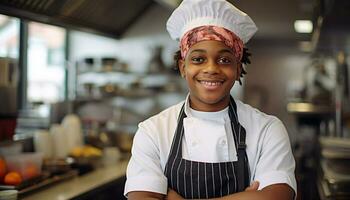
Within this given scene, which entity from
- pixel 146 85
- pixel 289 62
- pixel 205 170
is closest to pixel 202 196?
pixel 205 170

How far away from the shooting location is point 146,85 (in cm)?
421

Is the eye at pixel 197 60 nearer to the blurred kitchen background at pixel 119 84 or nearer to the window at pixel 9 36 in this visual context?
the blurred kitchen background at pixel 119 84

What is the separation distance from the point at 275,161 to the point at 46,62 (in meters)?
3.90

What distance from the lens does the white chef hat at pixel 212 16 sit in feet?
4.06

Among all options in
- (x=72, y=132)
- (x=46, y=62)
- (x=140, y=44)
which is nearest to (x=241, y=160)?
(x=72, y=132)

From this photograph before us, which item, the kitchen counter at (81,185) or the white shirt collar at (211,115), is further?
the kitchen counter at (81,185)

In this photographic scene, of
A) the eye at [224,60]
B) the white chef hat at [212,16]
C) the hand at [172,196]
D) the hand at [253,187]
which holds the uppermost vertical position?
the white chef hat at [212,16]

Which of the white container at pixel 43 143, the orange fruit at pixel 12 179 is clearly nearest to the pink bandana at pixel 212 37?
the orange fruit at pixel 12 179

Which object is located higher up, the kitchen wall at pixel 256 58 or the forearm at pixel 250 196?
the kitchen wall at pixel 256 58

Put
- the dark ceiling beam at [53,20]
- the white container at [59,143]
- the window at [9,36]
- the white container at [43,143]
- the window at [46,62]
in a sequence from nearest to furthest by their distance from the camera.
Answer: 1. the dark ceiling beam at [53,20]
2. the white container at [43,143]
3. the white container at [59,143]
4. the window at [9,36]
5. the window at [46,62]

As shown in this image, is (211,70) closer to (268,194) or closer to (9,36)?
(268,194)

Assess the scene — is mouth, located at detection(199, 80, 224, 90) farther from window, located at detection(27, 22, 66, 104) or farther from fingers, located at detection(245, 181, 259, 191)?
window, located at detection(27, 22, 66, 104)

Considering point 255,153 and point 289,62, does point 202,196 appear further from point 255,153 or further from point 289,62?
point 289,62

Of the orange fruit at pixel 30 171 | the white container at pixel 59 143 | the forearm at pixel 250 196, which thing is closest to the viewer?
the forearm at pixel 250 196
